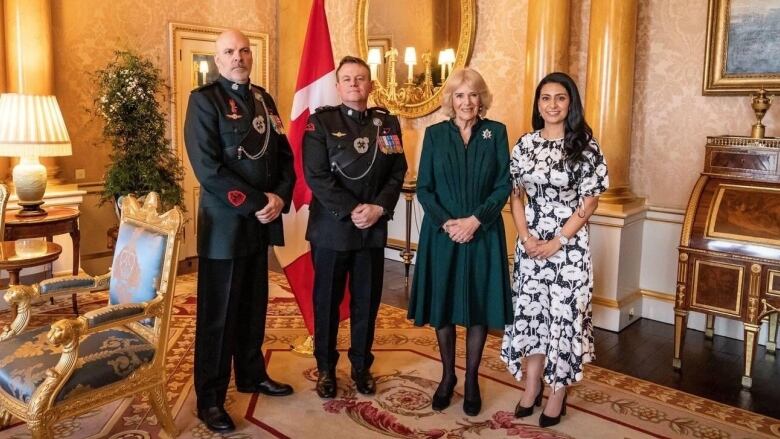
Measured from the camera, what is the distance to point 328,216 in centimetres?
296

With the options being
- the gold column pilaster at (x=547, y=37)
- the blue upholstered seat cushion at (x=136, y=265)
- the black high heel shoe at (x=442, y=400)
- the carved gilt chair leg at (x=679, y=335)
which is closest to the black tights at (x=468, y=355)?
the black high heel shoe at (x=442, y=400)

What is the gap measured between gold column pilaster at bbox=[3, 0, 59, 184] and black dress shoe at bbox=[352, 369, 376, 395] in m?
3.35

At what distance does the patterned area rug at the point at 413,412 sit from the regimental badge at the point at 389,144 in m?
1.17

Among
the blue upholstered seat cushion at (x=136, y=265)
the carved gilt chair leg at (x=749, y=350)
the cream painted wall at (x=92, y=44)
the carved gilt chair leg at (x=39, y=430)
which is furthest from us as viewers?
the cream painted wall at (x=92, y=44)

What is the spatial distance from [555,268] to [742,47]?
88.9 inches

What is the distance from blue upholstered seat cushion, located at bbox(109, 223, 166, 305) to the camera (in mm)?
2541

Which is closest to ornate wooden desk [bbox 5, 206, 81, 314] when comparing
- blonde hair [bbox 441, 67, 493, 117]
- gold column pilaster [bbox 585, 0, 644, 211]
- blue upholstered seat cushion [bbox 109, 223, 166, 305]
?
blue upholstered seat cushion [bbox 109, 223, 166, 305]

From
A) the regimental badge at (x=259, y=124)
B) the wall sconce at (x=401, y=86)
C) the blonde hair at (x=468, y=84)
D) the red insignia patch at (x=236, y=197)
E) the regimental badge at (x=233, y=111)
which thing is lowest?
the red insignia patch at (x=236, y=197)

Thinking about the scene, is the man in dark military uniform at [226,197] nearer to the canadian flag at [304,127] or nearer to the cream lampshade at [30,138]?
the canadian flag at [304,127]

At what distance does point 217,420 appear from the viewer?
8.96 feet

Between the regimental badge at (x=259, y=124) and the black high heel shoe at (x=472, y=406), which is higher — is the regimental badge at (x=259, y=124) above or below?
above

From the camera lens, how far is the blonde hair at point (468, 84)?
2.77m

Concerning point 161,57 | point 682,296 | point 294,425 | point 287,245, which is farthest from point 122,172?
point 682,296

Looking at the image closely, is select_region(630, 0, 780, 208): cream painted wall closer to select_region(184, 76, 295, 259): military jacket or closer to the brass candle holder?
the brass candle holder
